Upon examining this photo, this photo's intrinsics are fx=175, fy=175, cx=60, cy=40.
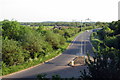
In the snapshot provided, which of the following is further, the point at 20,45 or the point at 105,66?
the point at 20,45

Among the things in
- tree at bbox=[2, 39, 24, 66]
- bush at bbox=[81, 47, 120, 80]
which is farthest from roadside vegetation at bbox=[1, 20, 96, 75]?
bush at bbox=[81, 47, 120, 80]

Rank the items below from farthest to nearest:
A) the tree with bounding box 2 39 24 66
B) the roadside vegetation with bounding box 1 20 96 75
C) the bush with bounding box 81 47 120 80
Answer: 1. the roadside vegetation with bounding box 1 20 96 75
2. the tree with bounding box 2 39 24 66
3. the bush with bounding box 81 47 120 80

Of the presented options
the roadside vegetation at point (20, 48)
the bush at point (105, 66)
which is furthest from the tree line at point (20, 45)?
the bush at point (105, 66)

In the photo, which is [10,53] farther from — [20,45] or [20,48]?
[20,45]

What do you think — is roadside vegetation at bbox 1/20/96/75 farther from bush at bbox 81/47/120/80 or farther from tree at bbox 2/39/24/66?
bush at bbox 81/47/120/80

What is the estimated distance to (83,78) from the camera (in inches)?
194

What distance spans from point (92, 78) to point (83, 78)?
26 centimetres

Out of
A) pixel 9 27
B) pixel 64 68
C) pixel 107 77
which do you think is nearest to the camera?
pixel 107 77

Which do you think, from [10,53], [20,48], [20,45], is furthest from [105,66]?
[20,45]

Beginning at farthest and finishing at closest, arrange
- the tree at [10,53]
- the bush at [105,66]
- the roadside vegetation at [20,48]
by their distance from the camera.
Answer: the roadside vegetation at [20,48], the tree at [10,53], the bush at [105,66]

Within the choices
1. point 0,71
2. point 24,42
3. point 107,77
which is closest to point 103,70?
point 107,77

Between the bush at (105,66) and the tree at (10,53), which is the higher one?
the bush at (105,66)

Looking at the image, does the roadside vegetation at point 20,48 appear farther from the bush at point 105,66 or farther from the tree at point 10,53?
the bush at point 105,66

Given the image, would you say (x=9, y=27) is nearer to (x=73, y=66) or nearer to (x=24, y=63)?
(x=24, y=63)
